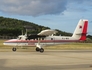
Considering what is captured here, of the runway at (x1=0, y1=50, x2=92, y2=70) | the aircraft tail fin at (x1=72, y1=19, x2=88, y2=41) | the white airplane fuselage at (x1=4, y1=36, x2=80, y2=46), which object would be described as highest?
the aircraft tail fin at (x1=72, y1=19, x2=88, y2=41)

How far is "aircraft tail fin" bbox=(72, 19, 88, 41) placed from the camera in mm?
39347

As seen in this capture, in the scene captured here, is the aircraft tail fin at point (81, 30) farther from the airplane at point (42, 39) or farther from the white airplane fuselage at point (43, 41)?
the white airplane fuselage at point (43, 41)

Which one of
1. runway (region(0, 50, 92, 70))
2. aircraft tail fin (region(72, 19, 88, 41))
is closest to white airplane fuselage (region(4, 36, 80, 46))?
aircraft tail fin (region(72, 19, 88, 41))

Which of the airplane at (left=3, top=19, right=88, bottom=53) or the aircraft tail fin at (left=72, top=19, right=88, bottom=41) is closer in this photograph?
the airplane at (left=3, top=19, right=88, bottom=53)

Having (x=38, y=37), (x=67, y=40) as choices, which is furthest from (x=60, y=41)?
(x=38, y=37)

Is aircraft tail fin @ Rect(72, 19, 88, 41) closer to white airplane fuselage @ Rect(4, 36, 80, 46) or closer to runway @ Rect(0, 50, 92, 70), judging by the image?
white airplane fuselage @ Rect(4, 36, 80, 46)

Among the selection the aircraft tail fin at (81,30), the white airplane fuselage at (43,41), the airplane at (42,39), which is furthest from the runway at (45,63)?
the aircraft tail fin at (81,30)

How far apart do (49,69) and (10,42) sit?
23102 millimetres

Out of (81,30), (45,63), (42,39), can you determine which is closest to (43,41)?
(42,39)

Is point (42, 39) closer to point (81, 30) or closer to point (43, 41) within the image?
point (43, 41)

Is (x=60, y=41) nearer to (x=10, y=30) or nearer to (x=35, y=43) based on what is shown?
(x=35, y=43)

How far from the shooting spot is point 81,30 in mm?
39969

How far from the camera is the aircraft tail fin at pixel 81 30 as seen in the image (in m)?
39.3

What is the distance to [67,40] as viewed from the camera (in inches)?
1495
